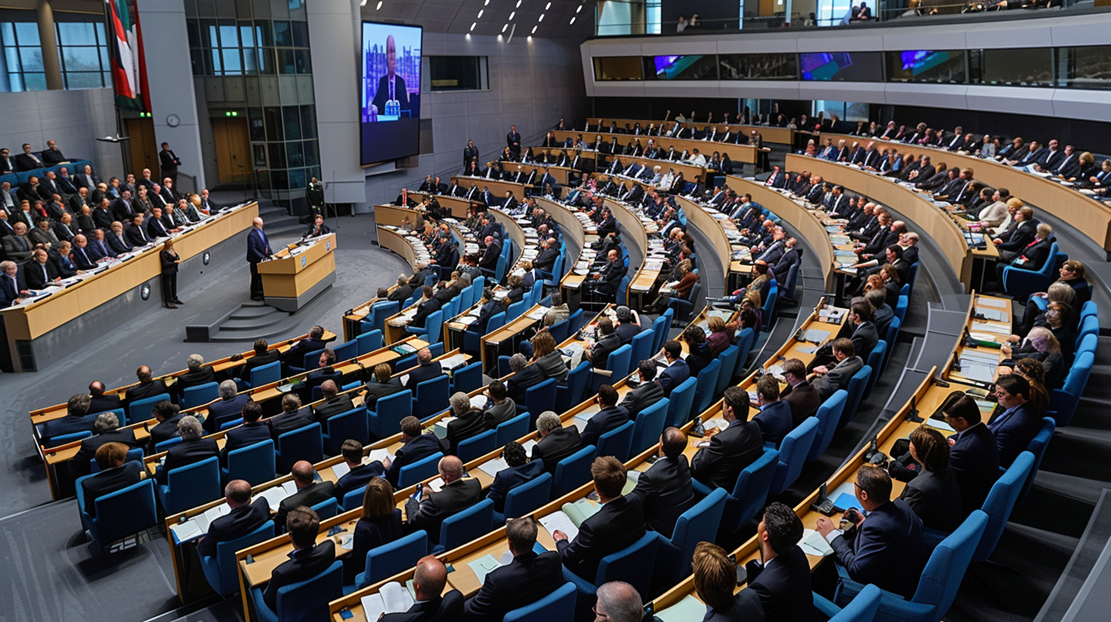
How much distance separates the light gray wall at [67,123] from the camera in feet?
55.4

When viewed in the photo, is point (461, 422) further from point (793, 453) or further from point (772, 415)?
point (793, 453)

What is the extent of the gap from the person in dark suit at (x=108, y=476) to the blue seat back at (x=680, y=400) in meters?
4.60

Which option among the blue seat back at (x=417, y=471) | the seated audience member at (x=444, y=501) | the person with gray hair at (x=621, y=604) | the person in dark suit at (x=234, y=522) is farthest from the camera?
the blue seat back at (x=417, y=471)

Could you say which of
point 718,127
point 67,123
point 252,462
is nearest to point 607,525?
point 252,462

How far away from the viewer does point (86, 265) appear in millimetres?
12398

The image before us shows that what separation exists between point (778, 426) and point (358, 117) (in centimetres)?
1889

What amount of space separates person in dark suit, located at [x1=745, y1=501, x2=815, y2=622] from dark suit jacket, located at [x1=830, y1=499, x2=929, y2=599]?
0.49 metres

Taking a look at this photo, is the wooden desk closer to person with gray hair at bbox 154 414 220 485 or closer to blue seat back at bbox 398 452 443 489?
person with gray hair at bbox 154 414 220 485

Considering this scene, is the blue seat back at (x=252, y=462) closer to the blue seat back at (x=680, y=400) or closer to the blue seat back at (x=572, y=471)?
the blue seat back at (x=572, y=471)

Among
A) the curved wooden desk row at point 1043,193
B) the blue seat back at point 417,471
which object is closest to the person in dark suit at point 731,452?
the blue seat back at point 417,471

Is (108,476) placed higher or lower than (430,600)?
lower

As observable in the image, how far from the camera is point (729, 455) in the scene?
5.29 meters

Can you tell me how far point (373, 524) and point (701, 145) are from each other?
19378mm

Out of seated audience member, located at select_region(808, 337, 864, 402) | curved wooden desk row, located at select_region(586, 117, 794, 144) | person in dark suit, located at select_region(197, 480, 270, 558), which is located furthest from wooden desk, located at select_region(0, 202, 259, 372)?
curved wooden desk row, located at select_region(586, 117, 794, 144)
